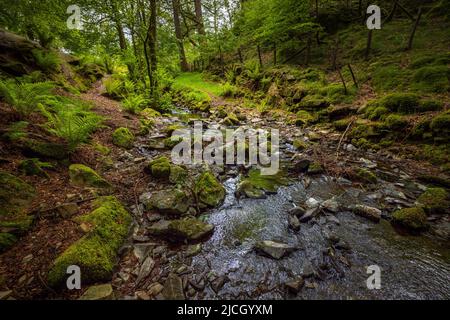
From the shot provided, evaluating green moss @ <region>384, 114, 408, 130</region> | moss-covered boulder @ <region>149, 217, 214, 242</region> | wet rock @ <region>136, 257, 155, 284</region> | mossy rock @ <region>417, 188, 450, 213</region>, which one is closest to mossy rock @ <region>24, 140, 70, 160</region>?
moss-covered boulder @ <region>149, 217, 214, 242</region>

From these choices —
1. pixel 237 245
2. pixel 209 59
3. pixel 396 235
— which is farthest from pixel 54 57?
pixel 209 59

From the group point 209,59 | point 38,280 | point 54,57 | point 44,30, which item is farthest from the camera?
point 209,59

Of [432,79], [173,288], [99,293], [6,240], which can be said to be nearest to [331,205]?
[173,288]

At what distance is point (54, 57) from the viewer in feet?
22.3

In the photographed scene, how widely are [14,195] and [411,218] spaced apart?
5.02 metres

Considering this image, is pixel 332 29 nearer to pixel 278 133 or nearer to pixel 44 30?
pixel 278 133

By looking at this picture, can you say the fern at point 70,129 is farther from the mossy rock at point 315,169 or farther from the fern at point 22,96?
the mossy rock at point 315,169

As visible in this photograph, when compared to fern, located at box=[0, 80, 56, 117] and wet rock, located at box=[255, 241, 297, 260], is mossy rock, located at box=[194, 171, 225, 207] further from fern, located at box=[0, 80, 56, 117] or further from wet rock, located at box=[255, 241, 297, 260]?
fern, located at box=[0, 80, 56, 117]

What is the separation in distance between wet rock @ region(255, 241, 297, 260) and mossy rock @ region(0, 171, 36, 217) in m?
2.72

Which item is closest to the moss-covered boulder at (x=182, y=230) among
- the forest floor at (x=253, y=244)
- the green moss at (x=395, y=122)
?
the forest floor at (x=253, y=244)

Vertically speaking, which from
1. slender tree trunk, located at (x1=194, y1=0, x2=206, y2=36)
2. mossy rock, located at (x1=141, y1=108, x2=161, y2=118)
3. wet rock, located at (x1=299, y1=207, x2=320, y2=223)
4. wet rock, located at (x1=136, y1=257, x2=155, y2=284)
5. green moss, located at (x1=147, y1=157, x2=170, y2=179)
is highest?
slender tree trunk, located at (x1=194, y1=0, x2=206, y2=36)

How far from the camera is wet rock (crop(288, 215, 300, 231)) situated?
306 cm

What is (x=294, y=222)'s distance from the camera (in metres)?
3.15
